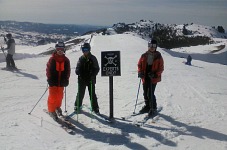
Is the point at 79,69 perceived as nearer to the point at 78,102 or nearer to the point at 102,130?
the point at 78,102

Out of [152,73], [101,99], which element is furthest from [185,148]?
[101,99]

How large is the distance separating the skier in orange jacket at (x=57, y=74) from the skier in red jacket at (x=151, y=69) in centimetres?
216

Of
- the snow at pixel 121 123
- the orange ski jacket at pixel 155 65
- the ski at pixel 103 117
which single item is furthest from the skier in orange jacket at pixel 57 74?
the orange ski jacket at pixel 155 65

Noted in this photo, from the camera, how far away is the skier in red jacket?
8852mm

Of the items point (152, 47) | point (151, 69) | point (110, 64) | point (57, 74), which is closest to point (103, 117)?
point (110, 64)

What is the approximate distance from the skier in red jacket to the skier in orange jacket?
216cm

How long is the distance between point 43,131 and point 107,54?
8.31 ft

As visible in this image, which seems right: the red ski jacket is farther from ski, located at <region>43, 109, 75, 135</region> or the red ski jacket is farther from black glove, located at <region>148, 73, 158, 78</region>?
black glove, located at <region>148, 73, 158, 78</region>

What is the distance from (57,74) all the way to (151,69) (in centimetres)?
267

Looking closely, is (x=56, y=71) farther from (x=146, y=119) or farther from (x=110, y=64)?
(x=146, y=119)

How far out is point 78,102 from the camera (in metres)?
8.96

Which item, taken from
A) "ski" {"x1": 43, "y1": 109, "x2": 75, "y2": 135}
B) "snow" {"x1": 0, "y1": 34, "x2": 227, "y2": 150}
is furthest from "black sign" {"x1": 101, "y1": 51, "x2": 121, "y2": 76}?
"ski" {"x1": 43, "y1": 109, "x2": 75, "y2": 135}

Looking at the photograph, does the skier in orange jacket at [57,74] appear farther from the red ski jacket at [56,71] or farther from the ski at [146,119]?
the ski at [146,119]

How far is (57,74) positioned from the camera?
27.3 feet
